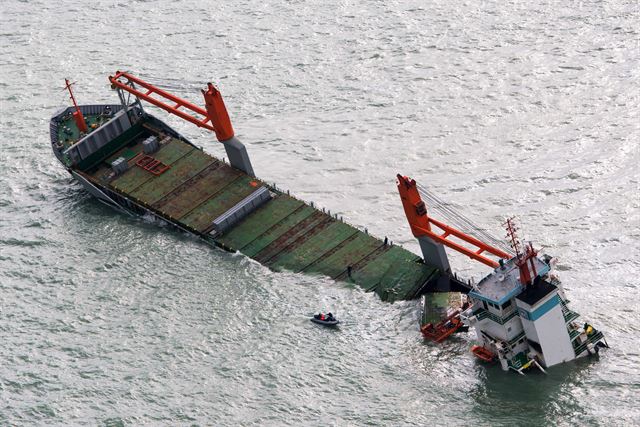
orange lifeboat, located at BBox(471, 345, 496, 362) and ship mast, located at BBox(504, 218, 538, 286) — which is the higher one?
ship mast, located at BBox(504, 218, 538, 286)

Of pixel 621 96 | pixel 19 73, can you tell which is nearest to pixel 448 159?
pixel 621 96

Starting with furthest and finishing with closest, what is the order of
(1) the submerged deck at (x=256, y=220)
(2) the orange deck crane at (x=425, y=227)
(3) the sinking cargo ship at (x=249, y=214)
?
1. (1) the submerged deck at (x=256, y=220)
2. (2) the orange deck crane at (x=425, y=227)
3. (3) the sinking cargo ship at (x=249, y=214)

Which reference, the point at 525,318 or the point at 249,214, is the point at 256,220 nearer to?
the point at 249,214

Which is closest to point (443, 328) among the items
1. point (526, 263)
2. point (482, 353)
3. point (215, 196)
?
point (482, 353)

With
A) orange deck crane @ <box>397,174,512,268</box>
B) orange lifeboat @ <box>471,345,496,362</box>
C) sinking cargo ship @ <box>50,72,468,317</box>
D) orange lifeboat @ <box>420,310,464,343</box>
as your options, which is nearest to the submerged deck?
sinking cargo ship @ <box>50,72,468,317</box>

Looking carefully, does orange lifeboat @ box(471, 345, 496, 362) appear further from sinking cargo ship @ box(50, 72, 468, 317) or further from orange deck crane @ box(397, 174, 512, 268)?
orange deck crane @ box(397, 174, 512, 268)

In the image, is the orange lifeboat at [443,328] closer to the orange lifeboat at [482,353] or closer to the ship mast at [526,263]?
the orange lifeboat at [482,353]

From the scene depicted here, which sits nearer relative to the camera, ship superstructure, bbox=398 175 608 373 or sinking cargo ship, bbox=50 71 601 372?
ship superstructure, bbox=398 175 608 373

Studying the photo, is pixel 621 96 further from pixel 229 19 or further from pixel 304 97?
pixel 229 19

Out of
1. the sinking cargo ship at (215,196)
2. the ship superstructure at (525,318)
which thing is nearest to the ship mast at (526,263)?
the ship superstructure at (525,318)
